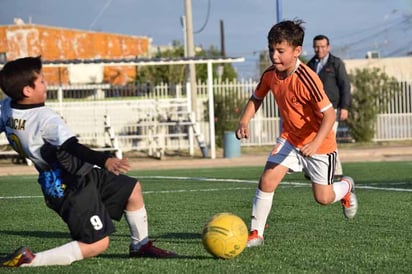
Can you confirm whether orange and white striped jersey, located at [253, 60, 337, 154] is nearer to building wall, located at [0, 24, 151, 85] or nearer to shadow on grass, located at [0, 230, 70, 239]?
shadow on grass, located at [0, 230, 70, 239]

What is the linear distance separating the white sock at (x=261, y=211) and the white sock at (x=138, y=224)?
1225 millimetres

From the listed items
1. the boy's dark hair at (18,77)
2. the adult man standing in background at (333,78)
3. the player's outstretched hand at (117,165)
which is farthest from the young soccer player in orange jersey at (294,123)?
the adult man standing in background at (333,78)

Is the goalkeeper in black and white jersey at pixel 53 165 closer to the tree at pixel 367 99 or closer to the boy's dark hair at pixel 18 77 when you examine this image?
the boy's dark hair at pixel 18 77

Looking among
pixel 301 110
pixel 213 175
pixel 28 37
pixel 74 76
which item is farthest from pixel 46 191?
pixel 28 37

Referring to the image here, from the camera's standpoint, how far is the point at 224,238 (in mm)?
6922

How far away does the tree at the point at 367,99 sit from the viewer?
31.6 metres

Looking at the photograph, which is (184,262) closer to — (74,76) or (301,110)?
(301,110)

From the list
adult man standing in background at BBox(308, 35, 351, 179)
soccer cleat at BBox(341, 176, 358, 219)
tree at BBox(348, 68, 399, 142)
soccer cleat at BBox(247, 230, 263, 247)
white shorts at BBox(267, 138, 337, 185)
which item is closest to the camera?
soccer cleat at BBox(247, 230, 263, 247)

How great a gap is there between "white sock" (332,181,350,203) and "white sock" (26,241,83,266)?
284cm

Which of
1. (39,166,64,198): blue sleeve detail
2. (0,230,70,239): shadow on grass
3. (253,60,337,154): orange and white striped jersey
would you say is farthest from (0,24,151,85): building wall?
(39,166,64,198): blue sleeve detail

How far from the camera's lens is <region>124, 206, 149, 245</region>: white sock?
23.3 ft

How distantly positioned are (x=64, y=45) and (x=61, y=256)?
47.3 metres

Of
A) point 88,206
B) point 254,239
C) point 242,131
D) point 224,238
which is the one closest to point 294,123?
point 242,131

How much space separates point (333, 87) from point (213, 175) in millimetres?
5332
